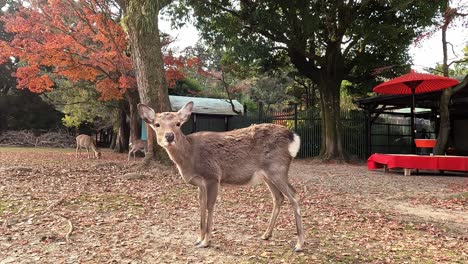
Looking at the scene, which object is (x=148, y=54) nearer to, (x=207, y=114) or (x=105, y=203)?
(x=105, y=203)

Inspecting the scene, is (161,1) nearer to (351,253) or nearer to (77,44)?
(77,44)

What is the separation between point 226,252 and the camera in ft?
13.7

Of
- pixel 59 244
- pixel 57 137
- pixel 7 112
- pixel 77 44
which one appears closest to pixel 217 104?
pixel 77 44

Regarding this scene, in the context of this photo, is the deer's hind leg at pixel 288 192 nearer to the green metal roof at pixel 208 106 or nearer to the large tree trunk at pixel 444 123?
the large tree trunk at pixel 444 123

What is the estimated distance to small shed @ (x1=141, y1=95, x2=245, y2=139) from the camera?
23.5 meters

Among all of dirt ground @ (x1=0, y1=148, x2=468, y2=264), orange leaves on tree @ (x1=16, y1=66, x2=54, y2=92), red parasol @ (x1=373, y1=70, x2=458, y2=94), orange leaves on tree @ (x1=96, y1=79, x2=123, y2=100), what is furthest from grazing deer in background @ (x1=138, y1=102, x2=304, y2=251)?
orange leaves on tree @ (x1=16, y1=66, x2=54, y2=92)

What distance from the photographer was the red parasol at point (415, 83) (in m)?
12.2

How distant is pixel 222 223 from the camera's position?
18.0 feet

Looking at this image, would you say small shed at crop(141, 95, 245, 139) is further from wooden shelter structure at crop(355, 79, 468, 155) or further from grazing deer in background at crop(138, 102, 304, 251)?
grazing deer in background at crop(138, 102, 304, 251)

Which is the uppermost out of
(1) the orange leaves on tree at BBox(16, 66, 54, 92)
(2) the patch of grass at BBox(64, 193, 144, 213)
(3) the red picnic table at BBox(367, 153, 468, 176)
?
(1) the orange leaves on tree at BBox(16, 66, 54, 92)

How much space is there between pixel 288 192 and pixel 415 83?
10.4 meters

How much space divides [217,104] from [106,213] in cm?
1994

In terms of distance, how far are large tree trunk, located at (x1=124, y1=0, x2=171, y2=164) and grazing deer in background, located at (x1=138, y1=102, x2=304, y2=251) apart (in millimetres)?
6169

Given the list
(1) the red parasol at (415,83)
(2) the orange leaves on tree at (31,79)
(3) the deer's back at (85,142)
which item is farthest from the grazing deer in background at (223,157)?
(2) the orange leaves on tree at (31,79)
